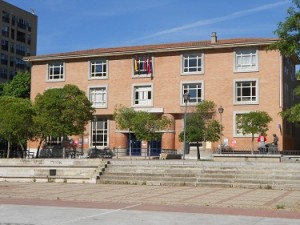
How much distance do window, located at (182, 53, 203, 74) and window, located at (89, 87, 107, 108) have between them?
28.8ft

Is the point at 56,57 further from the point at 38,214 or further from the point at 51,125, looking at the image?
the point at 38,214

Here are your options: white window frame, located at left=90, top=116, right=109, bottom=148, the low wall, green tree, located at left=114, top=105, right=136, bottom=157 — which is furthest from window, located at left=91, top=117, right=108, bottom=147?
the low wall

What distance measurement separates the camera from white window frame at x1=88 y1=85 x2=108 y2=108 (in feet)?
169

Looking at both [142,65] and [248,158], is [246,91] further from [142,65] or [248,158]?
[248,158]

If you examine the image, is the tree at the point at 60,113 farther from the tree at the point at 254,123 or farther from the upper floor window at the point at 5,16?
the upper floor window at the point at 5,16

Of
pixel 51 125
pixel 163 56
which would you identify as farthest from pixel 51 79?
pixel 51 125

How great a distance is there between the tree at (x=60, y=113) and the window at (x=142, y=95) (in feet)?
35.3

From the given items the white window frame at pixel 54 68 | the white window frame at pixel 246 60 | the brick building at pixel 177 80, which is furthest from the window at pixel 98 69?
the white window frame at pixel 246 60

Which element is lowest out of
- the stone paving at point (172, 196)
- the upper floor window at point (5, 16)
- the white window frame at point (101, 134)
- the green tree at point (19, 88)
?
the stone paving at point (172, 196)

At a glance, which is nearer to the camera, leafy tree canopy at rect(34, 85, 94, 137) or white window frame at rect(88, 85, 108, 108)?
leafy tree canopy at rect(34, 85, 94, 137)

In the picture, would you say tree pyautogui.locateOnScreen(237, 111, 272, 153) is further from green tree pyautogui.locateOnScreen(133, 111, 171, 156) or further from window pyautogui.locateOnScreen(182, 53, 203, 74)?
window pyautogui.locateOnScreen(182, 53, 203, 74)

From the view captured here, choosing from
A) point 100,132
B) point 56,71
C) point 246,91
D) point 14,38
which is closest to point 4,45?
point 14,38

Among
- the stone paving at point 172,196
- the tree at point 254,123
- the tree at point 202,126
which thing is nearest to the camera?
the stone paving at point 172,196

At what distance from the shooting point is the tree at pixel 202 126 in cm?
4016
